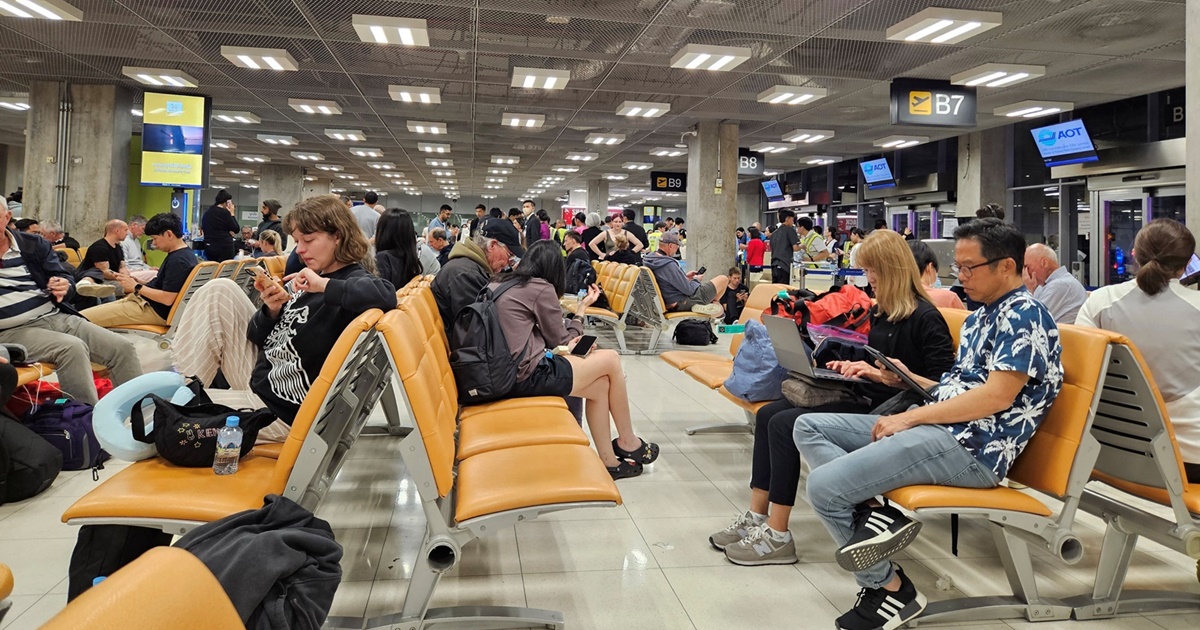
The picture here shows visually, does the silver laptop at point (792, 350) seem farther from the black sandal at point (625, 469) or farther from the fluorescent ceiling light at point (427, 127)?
the fluorescent ceiling light at point (427, 127)

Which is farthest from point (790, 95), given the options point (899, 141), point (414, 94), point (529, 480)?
point (529, 480)

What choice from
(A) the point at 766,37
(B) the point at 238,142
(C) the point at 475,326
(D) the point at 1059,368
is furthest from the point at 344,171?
(D) the point at 1059,368

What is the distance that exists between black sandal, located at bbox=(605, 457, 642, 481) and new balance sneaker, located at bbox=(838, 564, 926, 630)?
1.65 meters

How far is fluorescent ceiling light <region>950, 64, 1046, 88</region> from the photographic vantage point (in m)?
9.08

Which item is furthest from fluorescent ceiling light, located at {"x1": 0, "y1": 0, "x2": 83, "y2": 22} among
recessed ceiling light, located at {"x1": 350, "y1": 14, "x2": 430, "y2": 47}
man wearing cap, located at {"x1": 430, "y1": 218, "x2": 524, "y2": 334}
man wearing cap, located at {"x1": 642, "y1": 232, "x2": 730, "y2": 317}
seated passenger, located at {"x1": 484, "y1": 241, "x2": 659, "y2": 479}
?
seated passenger, located at {"x1": 484, "y1": 241, "x2": 659, "y2": 479}

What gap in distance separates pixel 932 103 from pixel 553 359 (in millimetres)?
8389

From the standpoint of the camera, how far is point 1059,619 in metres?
2.42

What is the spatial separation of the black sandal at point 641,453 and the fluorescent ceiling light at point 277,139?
14793 millimetres

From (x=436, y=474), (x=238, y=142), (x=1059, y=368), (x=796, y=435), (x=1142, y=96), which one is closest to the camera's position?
(x=436, y=474)

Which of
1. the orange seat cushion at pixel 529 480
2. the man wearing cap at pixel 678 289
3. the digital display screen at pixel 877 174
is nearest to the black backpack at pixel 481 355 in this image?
the orange seat cushion at pixel 529 480

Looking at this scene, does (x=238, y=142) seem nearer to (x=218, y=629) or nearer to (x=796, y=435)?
(x=796, y=435)

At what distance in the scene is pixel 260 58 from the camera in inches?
360

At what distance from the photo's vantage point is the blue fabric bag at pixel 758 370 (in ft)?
11.6

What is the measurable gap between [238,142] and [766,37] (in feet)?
46.2
